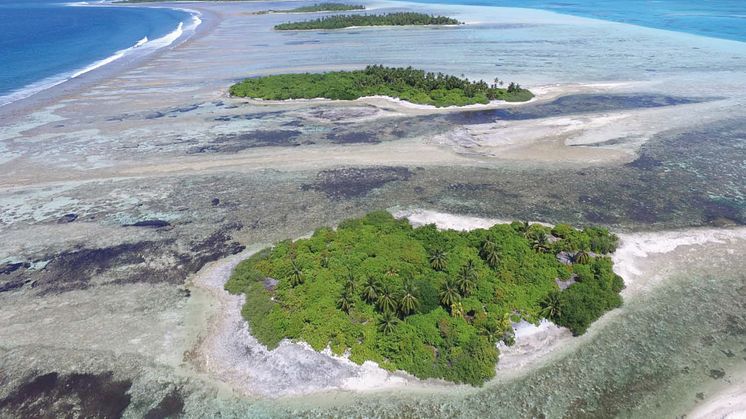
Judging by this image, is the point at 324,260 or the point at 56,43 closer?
the point at 324,260

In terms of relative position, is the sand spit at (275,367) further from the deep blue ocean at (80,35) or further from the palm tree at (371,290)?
the deep blue ocean at (80,35)

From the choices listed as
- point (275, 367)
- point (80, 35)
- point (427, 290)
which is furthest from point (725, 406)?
point (80, 35)

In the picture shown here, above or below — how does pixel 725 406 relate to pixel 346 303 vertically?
below

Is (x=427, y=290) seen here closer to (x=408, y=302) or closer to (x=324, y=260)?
(x=408, y=302)

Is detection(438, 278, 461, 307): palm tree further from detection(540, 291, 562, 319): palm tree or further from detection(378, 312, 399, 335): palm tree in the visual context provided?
detection(540, 291, 562, 319): palm tree

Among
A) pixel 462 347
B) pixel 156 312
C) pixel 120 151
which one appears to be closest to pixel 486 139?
pixel 462 347

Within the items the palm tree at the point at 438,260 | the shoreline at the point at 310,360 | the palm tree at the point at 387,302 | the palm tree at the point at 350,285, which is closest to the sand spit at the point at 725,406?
the shoreline at the point at 310,360
